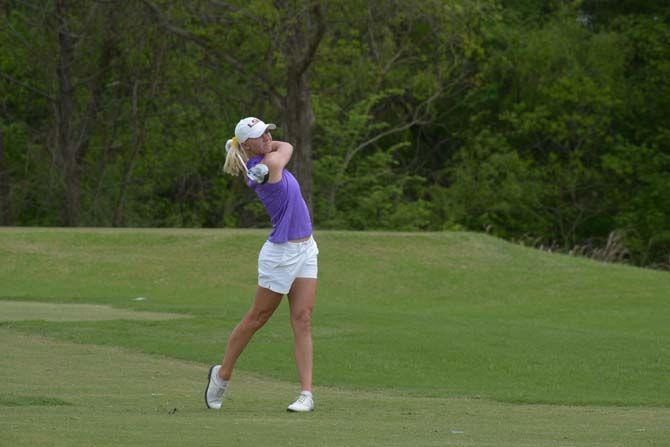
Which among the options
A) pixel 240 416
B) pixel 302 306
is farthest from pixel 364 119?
pixel 240 416

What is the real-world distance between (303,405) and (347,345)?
5.34 metres

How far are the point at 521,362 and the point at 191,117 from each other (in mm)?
28938

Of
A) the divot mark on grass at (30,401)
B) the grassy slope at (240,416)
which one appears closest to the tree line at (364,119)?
the grassy slope at (240,416)

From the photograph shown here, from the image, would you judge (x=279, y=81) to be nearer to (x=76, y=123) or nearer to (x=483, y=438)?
(x=76, y=123)

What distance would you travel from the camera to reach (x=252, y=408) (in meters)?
8.82

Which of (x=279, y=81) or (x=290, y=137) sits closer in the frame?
(x=290, y=137)

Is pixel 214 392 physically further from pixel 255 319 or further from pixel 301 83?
pixel 301 83

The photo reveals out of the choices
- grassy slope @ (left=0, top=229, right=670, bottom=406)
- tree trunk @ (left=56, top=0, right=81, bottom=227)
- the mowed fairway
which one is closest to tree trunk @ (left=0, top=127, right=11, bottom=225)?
tree trunk @ (left=56, top=0, right=81, bottom=227)

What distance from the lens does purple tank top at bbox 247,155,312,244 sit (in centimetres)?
856

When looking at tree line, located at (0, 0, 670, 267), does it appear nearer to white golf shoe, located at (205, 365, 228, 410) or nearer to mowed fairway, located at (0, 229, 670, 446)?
mowed fairway, located at (0, 229, 670, 446)

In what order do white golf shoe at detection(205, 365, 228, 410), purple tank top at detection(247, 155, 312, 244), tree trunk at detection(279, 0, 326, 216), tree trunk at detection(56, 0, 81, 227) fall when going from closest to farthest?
purple tank top at detection(247, 155, 312, 244) < white golf shoe at detection(205, 365, 228, 410) < tree trunk at detection(279, 0, 326, 216) < tree trunk at detection(56, 0, 81, 227)

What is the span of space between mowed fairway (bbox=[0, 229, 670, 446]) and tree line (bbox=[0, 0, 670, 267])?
446 inches

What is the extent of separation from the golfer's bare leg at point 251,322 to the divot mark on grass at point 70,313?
7059 millimetres

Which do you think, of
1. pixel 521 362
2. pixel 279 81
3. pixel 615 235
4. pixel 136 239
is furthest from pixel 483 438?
pixel 615 235
